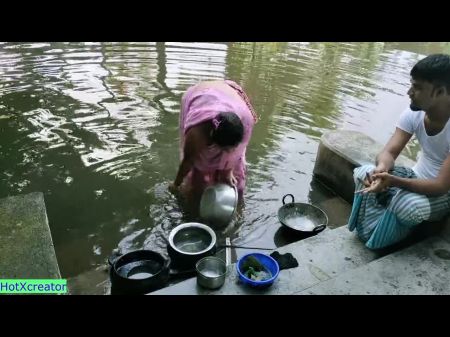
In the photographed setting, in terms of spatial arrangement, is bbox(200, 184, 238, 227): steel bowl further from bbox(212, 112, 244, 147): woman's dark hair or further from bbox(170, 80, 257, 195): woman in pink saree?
bbox(212, 112, 244, 147): woman's dark hair

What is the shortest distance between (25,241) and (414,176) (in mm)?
3452

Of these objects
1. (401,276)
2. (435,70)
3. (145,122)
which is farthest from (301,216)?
(145,122)

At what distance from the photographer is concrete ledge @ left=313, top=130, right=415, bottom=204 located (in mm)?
4566

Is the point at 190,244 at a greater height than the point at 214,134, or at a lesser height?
lesser

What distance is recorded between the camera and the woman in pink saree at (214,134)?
333 centimetres

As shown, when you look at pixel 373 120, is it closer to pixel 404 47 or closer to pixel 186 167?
pixel 186 167

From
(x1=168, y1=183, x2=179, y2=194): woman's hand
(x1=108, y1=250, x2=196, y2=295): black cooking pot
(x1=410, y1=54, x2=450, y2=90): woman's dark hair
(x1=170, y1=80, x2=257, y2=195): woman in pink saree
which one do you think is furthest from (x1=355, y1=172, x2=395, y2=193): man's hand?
(x1=168, y1=183, x2=179, y2=194): woman's hand

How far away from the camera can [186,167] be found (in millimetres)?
3938

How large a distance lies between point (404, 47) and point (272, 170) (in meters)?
9.08

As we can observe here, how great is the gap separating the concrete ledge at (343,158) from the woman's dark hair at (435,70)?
1686 mm

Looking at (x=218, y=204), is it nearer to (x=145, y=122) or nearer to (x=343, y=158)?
(x=343, y=158)

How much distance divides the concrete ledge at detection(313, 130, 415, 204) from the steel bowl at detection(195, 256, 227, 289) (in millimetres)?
2292

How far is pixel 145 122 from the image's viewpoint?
6250 mm
